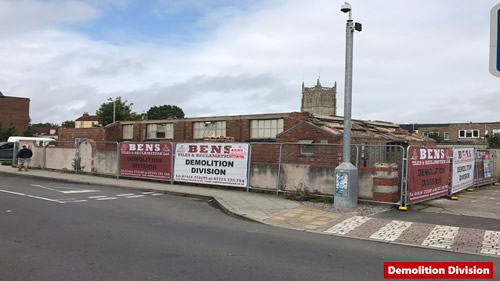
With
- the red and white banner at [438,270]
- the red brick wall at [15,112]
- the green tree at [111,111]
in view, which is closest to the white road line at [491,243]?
the red and white banner at [438,270]

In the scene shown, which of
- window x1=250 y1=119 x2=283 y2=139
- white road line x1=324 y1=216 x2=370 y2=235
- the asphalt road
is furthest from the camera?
window x1=250 y1=119 x2=283 y2=139

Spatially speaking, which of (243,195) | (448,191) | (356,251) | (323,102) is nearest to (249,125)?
(243,195)

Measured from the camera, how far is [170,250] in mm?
6188

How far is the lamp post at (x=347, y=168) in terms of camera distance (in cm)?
1048

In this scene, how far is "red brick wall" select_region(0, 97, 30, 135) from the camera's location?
65.2 m

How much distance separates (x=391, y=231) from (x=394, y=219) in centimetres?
137

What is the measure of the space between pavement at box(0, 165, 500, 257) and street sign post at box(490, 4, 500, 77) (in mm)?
3566

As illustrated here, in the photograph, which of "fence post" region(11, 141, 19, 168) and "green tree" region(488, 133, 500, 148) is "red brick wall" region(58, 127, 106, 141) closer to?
"fence post" region(11, 141, 19, 168)

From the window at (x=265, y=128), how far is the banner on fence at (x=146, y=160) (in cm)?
902

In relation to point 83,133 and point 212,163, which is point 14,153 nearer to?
point 83,133

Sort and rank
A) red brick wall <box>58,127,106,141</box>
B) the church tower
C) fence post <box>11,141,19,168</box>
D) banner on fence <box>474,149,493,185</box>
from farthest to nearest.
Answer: the church tower < red brick wall <box>58,127,106,141</box> < fence post <box>11,141,19,168</box> < banner on fence <box>474,149,493,185</box>

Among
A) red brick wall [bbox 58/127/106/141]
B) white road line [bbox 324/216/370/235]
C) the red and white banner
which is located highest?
red brick wall [bbox 58/127/106/141]

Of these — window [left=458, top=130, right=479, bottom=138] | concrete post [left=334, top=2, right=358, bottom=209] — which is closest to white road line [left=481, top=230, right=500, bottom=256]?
concrete post [left=334, top=2, right=358, bottom=209]

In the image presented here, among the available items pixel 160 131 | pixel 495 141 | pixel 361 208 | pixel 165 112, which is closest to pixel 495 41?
pixel 361 208
